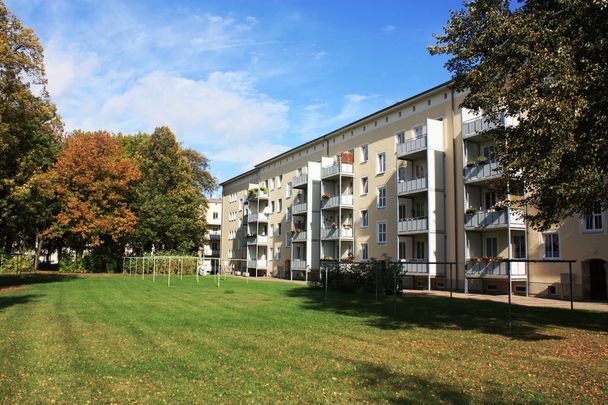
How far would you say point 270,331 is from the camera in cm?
1320

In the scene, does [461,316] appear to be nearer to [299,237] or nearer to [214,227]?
[299,237]

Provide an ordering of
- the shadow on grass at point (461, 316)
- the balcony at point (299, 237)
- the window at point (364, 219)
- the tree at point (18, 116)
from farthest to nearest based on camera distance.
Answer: the balcony at point (299, 237) → the window at point (364, 219) → the tree at point (18, 116) → the shadow on grass at point (461, 316)

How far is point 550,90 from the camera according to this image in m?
11.9

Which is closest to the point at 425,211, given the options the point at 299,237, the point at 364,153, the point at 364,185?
the point at 364,185

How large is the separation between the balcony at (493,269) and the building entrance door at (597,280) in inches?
149

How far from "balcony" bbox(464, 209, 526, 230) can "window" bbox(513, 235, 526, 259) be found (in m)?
1.07

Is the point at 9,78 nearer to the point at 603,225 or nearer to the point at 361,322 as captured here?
the point at 361,322

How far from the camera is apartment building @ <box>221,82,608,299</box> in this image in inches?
1118

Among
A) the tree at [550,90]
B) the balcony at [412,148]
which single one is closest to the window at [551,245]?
the balcony at [412,148]

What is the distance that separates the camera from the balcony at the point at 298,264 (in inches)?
1994

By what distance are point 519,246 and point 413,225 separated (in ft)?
25.3

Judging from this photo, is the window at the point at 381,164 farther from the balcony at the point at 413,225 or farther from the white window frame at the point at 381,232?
the balcony at the point at 413,225

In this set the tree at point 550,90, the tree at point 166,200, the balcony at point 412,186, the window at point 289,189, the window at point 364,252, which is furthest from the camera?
the window at point 289,189

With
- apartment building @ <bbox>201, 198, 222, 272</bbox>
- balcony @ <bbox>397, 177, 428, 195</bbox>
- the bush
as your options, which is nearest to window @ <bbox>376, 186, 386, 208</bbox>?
balcony @ <bbox>397, 177, 428, 195</bbox>
